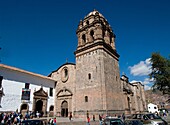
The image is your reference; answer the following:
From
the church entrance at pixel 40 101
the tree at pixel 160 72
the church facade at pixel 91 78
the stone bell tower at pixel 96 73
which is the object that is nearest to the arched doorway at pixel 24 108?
the church entrance at pixel 40 101

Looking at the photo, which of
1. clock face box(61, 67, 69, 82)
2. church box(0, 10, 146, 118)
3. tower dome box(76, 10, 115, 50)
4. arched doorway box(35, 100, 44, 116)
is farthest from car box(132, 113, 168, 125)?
arched doorway box(35, 100, 44, 116)

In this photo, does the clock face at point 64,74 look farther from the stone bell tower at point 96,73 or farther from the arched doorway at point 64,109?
the arched doorway at point 64,109

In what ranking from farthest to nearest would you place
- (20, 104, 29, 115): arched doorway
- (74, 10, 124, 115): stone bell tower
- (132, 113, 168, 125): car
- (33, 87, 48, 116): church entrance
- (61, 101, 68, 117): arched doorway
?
(61, 101, 68, 117): arched doorway, (33, 87, 48, 116): church entrance, (20, 104, 29, 115): arched doorway, (74, 10, 124, 115): stone bell tower, (132, 113, 168, 125): car

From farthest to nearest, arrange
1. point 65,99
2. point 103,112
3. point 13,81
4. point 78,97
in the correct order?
point 65,99
point 78,97
point 13,81
point 103,112

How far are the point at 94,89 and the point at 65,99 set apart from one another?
6.37 meters

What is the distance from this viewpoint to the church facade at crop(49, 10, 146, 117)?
1906 centimetres

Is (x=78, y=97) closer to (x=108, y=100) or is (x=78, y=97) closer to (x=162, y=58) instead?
(x=108, y=100)

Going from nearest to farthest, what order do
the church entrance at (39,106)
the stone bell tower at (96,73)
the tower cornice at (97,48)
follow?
the stone bell tower at (96,73) < the tower cornice at (97,48) < the church entrance at (39,106)

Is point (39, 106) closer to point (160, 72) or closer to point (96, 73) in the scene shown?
point (96, 73)

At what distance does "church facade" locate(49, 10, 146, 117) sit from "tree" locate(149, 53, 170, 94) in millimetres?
5856

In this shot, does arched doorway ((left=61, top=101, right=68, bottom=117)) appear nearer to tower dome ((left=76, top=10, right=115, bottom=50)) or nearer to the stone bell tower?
the stone bell tower

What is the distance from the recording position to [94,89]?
63.9ft

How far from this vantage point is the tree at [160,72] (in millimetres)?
18434

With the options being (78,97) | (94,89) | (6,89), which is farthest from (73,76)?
(6,89)
